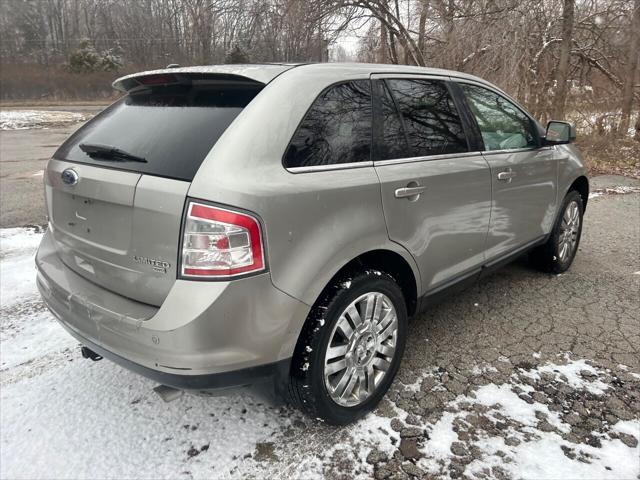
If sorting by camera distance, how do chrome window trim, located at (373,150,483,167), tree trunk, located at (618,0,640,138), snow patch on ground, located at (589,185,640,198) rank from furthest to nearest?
tree trunk, located at (618,0,640,138) < snow patch on ground, located at (589,185,640,198) < chrome window trim, located at (373,150,483,167)

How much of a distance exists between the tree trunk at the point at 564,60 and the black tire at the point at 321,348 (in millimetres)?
10767

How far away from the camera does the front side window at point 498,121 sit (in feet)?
10.2

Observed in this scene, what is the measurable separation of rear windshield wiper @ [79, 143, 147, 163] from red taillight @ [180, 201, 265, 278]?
1.47 feet

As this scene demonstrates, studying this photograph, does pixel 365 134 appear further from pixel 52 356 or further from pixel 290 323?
pixel 52 356

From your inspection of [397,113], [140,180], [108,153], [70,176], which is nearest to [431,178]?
[397,113]

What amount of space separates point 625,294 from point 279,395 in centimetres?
323

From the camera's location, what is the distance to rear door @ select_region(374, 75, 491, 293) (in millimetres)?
2359

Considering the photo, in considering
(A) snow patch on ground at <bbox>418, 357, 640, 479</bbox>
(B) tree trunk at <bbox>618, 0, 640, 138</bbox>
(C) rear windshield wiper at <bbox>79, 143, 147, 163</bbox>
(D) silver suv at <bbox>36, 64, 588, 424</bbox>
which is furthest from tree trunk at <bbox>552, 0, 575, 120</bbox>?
(C) rear windshield wiper at <bbox>79, 143, 147, 163</bbox>

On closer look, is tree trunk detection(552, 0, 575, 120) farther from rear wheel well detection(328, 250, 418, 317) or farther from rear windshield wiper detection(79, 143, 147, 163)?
rear windshield wiper detection(79, 143, 147, 163)

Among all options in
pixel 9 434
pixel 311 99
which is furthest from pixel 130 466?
pixel 311 99

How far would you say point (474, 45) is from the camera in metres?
11.3

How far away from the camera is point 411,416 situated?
7.80 ft

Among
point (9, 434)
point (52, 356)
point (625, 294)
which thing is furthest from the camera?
point (625, 294)

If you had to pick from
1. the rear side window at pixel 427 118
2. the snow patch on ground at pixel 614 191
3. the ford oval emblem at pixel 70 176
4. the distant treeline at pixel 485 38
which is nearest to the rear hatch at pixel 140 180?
the ford oval emblem at pixel 70 176
